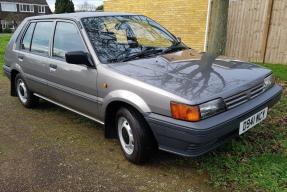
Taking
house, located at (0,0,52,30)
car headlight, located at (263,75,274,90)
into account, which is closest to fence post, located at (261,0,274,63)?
car headlight, located at (263,75,274,90)

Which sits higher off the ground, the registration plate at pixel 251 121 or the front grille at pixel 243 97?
the front grille at pixel 243 97

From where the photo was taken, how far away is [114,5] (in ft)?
50.6

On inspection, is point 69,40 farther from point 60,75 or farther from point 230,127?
point 230,127

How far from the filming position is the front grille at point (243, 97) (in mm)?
3275

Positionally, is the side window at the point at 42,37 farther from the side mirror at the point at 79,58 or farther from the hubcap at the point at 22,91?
the side mirror at the point at 79,58

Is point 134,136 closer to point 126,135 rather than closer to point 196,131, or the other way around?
point 126,135

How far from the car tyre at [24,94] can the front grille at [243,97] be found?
389 cm

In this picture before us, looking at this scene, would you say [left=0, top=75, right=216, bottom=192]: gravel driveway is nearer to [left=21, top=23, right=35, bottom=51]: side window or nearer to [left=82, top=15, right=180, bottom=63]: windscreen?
[left=82, top=15, right=180, bottom=63]: windscreen

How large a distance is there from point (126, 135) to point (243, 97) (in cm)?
139

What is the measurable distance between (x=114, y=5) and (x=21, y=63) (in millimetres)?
10407

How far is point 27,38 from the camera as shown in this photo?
5750mm

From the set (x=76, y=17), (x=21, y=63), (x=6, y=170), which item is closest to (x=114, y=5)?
(x=21, y=63)

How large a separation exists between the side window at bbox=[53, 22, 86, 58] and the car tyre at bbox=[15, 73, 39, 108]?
1450 millimetres

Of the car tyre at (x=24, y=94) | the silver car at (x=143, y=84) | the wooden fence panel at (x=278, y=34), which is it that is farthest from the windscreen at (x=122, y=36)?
the wooden fence panel at (x=278, y=34)
